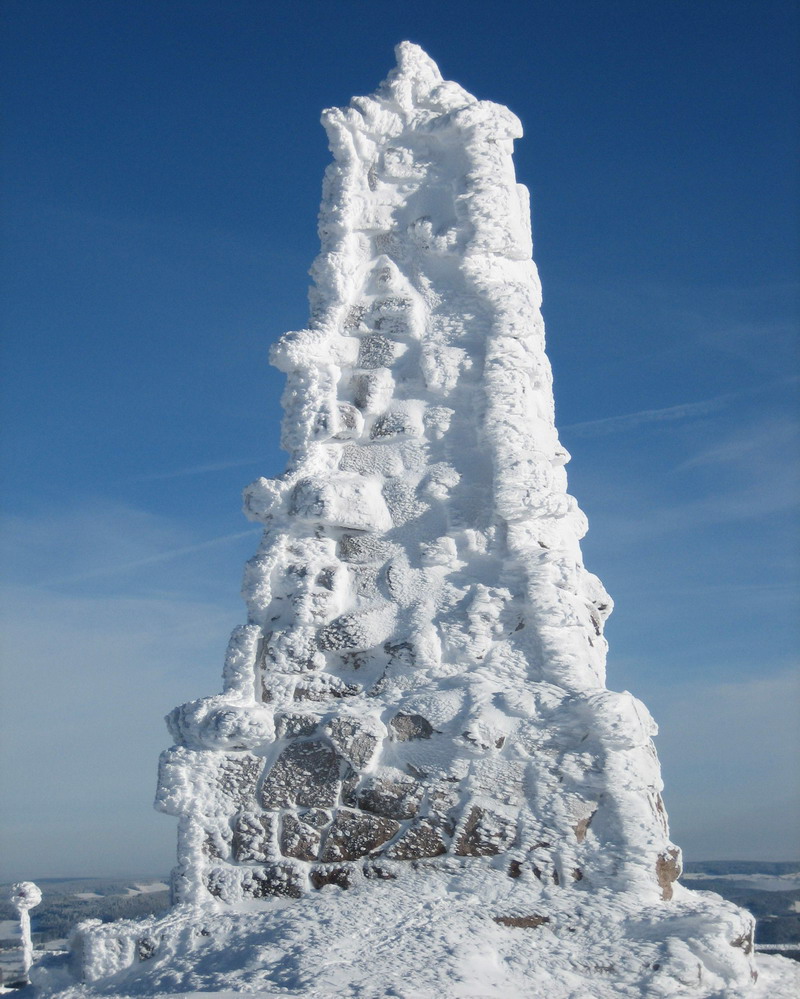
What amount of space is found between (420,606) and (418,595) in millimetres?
82

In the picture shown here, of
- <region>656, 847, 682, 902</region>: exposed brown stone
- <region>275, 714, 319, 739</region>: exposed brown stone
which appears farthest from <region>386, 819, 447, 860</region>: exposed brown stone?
<region>656, 847, 682, 902</region>: exposed brown stone

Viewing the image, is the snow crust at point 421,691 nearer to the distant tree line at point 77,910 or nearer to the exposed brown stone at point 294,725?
the exposed brown stone at point 294,725

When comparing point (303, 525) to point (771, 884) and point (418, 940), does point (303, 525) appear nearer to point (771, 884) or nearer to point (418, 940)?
point (418, 940)

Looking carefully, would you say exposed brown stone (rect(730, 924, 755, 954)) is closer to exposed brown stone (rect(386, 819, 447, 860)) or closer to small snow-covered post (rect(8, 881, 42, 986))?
exposed brown stone (rect(386, 819, 447, 860))

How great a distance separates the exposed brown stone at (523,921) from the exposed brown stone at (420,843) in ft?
1.60

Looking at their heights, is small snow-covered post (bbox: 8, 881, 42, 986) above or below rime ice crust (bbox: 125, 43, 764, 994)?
below

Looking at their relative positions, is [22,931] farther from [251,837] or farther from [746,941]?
[746,941]

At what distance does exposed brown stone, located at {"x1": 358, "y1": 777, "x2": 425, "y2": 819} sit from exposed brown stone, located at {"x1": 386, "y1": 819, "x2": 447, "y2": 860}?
0.08 m

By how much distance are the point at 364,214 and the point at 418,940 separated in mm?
4685

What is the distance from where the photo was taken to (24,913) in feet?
17.9

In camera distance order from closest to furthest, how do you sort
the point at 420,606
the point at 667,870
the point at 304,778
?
the point at 667,870
the point at 304,778
the point at 420,606

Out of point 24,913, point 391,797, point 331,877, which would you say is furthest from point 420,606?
point 24,913

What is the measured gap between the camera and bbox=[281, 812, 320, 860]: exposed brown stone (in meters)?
4.83

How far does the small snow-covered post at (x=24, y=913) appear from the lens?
17.5 ft
